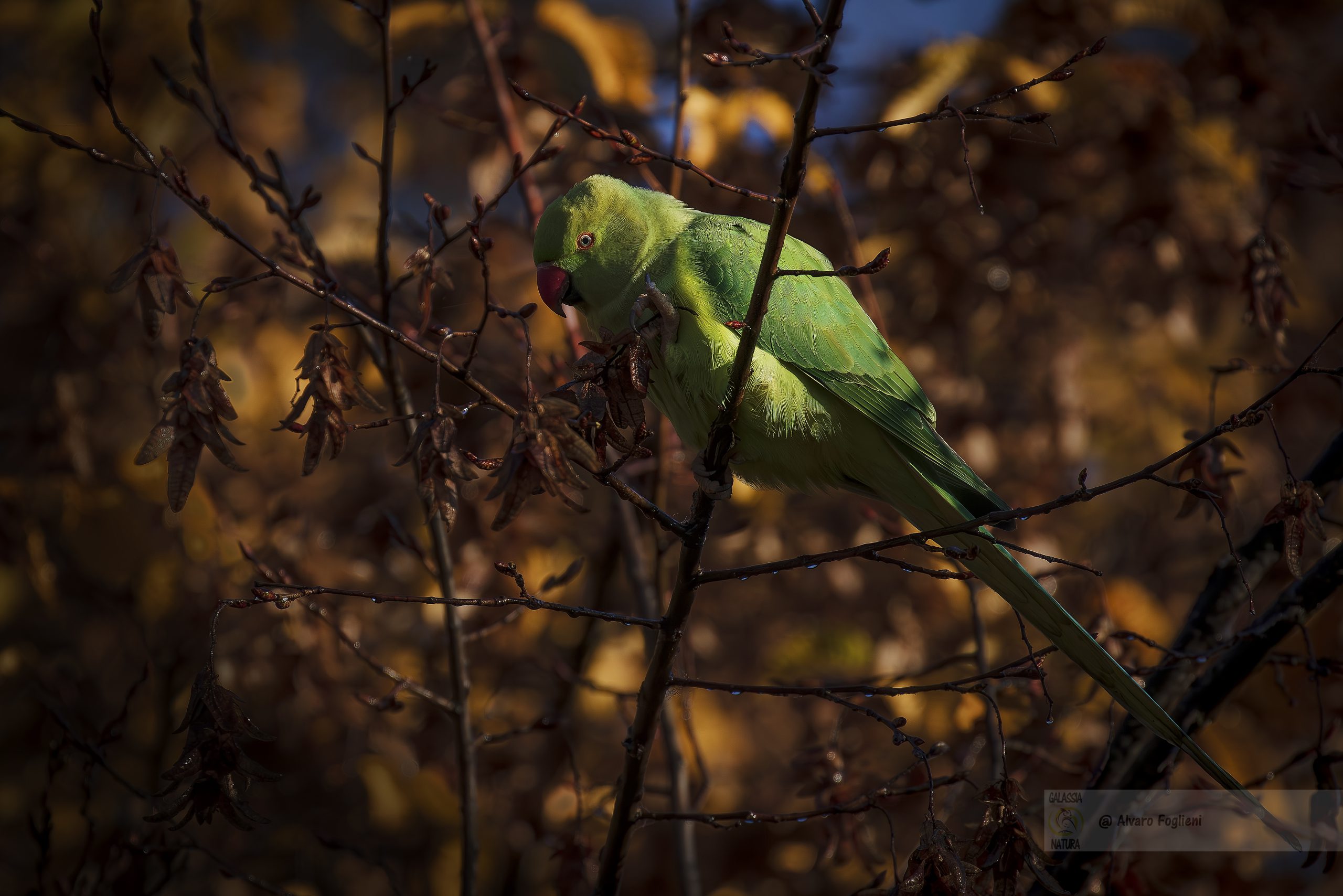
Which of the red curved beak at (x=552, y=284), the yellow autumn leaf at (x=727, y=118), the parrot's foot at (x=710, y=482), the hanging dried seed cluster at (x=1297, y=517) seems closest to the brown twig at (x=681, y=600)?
the parrot's foot at (x=710, y=482)

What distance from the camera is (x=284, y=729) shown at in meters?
3.95

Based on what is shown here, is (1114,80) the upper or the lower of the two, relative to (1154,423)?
upper

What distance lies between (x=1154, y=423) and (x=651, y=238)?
139 inches

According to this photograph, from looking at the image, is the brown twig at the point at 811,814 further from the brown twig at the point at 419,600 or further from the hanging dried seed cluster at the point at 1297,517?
the hanging dried seed cluster at the point at 1297,517

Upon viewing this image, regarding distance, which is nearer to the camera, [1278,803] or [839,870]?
[1278,803]

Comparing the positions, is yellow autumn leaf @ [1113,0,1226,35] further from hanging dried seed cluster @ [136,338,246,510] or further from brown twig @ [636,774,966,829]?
hanging dried seed cluster @ [136,338,246,510]

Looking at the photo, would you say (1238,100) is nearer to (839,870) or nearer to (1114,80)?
(1114,80)

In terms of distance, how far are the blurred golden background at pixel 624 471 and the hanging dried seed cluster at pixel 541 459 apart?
167 cm

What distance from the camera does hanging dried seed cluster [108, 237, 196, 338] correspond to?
1.79 meters

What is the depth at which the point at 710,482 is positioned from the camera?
224 centimetres

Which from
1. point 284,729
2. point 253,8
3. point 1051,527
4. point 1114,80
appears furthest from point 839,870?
point 253,8

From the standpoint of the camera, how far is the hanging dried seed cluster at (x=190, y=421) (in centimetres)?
163

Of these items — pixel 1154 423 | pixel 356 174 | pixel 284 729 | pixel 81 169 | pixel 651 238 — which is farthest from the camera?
pixel 356 174

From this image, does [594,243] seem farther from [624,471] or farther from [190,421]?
[190,421]
